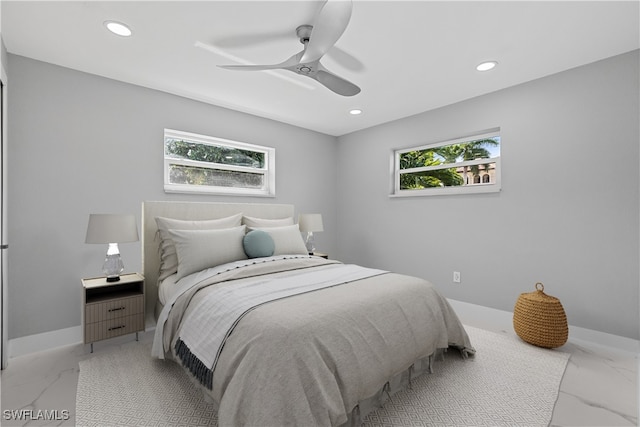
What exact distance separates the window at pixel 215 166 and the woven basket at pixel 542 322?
10.0 ft

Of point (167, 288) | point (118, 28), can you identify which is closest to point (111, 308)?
point (167, 288)

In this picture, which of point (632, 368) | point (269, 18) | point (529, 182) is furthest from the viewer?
point (529, 182)

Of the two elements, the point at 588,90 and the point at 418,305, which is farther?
the point at 588,90

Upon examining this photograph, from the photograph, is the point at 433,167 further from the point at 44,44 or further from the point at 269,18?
the point at 44,44

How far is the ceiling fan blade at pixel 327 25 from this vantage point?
5.02 ft

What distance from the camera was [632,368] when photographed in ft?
7.23

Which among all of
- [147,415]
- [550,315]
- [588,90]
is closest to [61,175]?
[147,415]

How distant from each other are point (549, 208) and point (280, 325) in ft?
9.27

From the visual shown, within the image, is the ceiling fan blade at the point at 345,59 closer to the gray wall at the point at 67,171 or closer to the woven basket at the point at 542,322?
the gray wall at the point at 67,171

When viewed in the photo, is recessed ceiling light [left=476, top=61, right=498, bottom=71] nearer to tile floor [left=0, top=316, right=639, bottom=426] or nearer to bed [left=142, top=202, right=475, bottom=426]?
bed [left=142, top=202, right=475, bottom=426]

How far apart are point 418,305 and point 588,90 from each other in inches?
97.4

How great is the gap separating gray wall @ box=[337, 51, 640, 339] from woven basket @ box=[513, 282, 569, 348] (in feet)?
1.42

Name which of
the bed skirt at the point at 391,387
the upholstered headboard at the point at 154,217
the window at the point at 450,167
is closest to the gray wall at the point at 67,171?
the upholstered headboard at the point at 154,217

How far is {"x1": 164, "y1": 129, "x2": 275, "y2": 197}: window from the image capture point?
3396 millimetres
